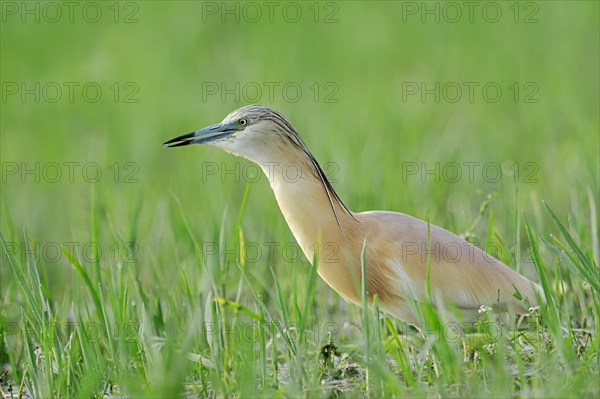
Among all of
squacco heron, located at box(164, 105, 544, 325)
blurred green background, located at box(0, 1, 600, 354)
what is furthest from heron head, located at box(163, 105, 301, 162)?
blurred green background, located at box(0, 1, 600, 354)

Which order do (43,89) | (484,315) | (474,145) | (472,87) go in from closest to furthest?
(484,315), (474,145), (472,87), (43,89)

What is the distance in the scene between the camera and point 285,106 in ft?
28.3

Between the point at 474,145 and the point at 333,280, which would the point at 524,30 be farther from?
the point at 333,280

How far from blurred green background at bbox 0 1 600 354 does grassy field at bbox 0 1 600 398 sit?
0.03 m

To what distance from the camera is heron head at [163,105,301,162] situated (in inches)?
171

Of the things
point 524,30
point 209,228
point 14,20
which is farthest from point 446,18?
point 209,228

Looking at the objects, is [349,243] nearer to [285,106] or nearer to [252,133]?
[252,133]

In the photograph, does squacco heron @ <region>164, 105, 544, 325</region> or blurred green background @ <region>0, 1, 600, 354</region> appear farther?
blurred green background @ <region>0, 1, 600, 354</region>

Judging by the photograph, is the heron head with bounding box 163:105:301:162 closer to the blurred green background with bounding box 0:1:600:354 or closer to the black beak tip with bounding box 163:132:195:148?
the black beak tip with bounding box 163:132:195:148

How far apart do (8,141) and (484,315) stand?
5.45 metres

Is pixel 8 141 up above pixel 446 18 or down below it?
below

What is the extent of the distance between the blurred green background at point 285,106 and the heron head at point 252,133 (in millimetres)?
473

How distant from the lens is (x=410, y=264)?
438cm

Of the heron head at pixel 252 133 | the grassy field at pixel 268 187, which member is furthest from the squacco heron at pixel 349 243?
the grassy field at pixel 268 187
